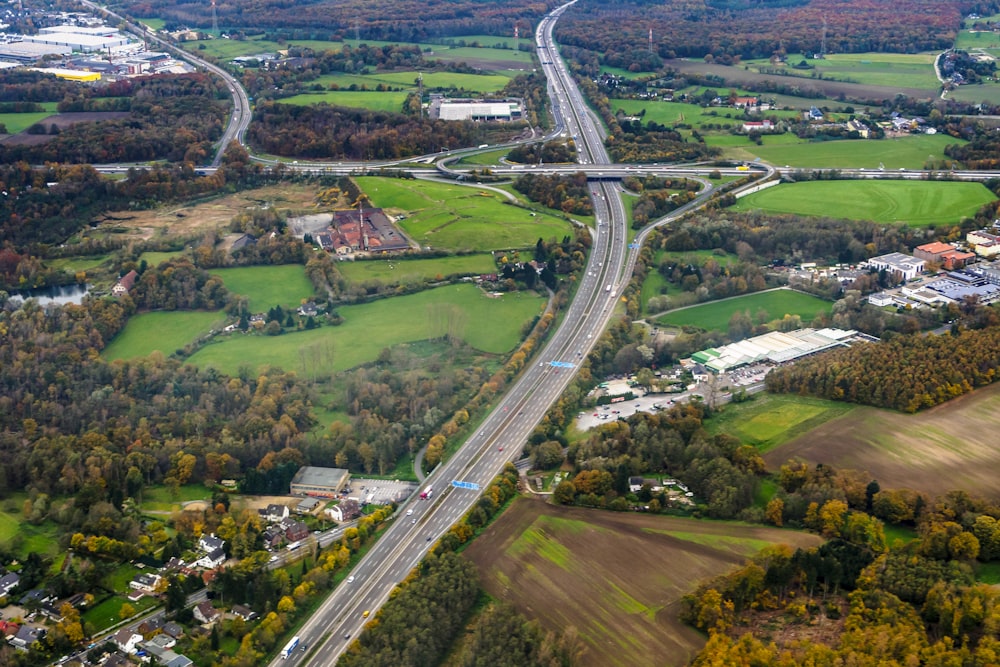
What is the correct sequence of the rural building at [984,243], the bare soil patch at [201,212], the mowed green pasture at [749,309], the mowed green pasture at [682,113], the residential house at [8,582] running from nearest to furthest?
the residential house at [8,582], the mowed green pasture at [749,309], the rural building at [984,243], the bare soil patch at [201,212], the mowed green pasture at [682,113]

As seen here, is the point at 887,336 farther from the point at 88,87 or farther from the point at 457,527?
the point at 88,87

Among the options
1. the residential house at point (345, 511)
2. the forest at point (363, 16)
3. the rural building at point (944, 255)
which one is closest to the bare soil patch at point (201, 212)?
the residential house at point (345, 511)

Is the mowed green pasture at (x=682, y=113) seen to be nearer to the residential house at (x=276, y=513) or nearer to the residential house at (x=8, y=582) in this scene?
the residential house at (x=276, y=513)

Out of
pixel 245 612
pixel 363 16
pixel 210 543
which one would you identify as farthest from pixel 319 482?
pixel 363 16

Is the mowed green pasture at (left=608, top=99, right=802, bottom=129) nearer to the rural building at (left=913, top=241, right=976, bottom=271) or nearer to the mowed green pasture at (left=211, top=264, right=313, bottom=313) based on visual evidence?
the rural building at (left=913, top=241, right=976, bottom=271)

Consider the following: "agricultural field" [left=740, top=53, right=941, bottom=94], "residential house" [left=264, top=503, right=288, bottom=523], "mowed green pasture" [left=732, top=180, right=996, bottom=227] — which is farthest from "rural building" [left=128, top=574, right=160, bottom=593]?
"agricultural field" [left=740, top=53, right=941, bottom=94]

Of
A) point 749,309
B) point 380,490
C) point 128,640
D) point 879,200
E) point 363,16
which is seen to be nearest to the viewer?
point 128,640

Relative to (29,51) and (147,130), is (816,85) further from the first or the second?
(29,51)
